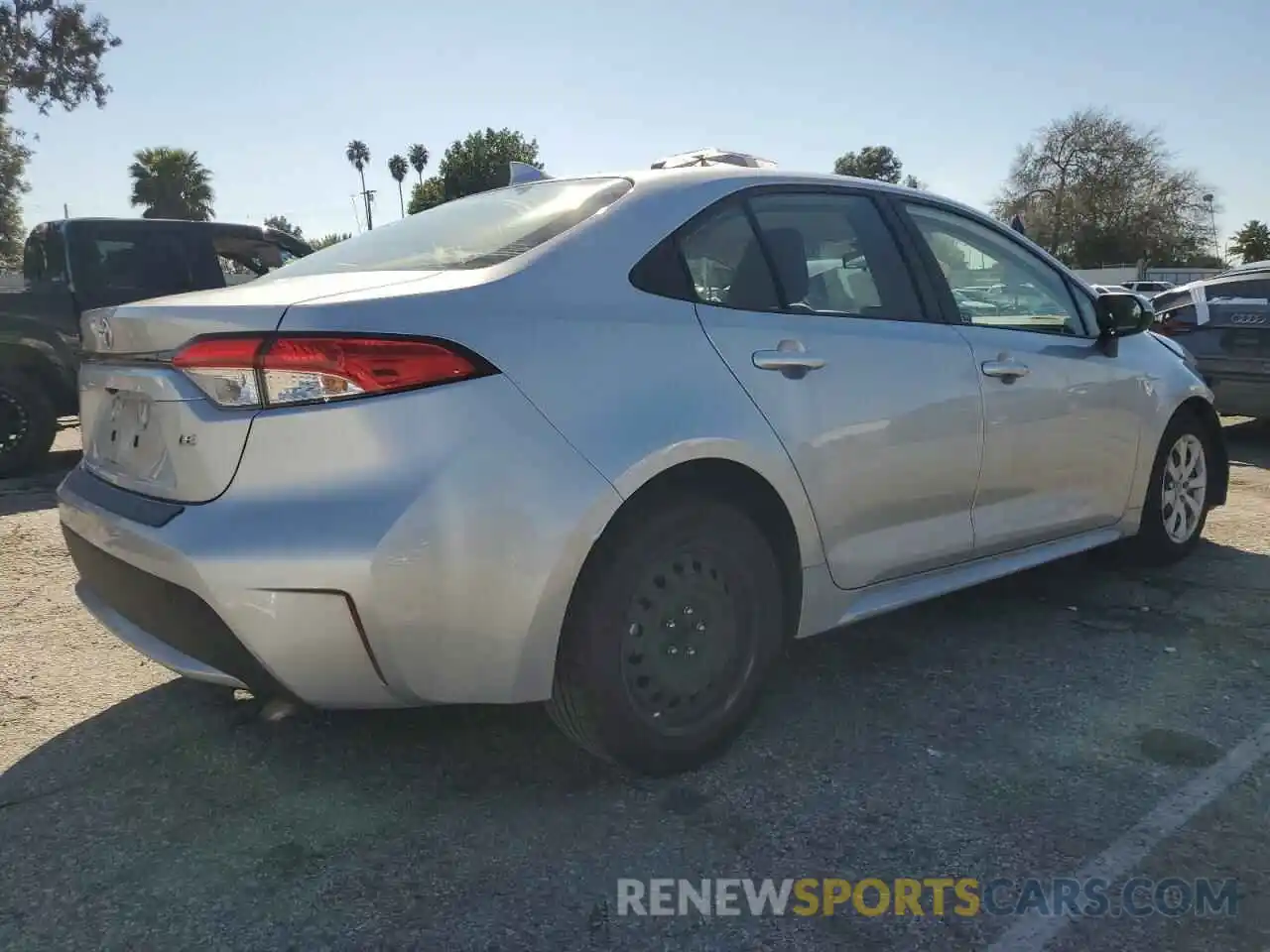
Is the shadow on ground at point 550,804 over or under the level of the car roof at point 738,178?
under

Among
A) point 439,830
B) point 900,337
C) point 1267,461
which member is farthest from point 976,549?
point 1267,461

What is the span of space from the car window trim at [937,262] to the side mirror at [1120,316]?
2.0 inches

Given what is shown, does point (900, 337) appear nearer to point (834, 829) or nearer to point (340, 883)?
point (834, 829)

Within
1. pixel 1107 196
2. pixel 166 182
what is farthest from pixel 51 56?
pixel 1107 196

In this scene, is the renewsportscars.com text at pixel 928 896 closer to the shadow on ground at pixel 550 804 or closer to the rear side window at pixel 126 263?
the shadow on ground at pixel 550 804

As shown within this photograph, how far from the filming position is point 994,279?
379 cm

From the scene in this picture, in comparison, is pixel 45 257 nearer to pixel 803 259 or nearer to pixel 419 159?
pixel 803 259

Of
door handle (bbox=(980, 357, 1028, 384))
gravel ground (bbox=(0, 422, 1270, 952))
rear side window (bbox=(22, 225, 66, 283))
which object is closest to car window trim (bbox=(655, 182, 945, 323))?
door handle (bbox=(980, 357, 1028, 384))

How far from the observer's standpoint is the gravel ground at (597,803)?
2.15 meters

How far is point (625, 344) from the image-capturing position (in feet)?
8.34

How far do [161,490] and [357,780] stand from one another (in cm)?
91

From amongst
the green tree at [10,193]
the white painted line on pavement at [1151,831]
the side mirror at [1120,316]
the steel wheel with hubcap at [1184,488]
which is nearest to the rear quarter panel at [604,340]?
the white painted line on pavement at [1151,831]

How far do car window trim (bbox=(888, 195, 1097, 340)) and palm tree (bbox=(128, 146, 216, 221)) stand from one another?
5355 cm

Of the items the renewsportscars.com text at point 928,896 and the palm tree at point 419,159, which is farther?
the palm tree at point 419,159
